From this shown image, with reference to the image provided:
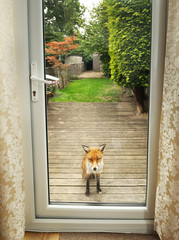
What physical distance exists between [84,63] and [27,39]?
0.38 m

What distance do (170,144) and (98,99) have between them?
559mm

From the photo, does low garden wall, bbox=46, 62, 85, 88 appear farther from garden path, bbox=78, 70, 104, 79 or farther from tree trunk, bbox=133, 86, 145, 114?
tree trunk, bbox=133, 86, 145, 114

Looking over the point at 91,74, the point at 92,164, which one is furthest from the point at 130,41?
the point at 92,164

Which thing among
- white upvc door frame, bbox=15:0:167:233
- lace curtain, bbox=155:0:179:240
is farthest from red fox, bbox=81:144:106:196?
lace curtain, bbox=155:0:179:240

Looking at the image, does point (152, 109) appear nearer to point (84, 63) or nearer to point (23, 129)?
point (84, 63)

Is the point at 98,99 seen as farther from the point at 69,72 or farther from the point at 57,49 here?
the point at 57,49

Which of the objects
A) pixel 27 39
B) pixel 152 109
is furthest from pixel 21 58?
pixel 152 109

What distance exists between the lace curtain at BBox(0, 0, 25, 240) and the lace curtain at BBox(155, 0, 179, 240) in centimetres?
83

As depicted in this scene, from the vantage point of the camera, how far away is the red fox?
5.29 ft

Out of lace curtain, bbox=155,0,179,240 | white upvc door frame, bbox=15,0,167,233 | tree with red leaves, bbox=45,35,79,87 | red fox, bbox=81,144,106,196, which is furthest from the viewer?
red fox, bbox=81,144,106,196

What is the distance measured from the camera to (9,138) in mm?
1236

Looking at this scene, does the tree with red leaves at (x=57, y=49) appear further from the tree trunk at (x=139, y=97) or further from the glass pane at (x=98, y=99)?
the tree trunk at (x=139, y=97)

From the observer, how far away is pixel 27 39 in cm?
141

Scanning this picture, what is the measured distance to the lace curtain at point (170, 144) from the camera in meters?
A: 1.17
